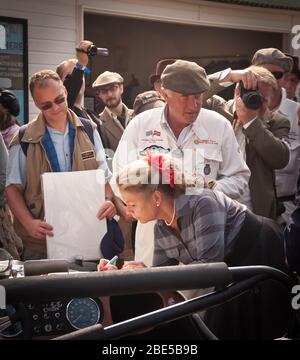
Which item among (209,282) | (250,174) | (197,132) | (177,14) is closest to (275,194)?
(250,174)

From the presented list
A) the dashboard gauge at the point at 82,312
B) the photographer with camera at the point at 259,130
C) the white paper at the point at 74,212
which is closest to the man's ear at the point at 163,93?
the photographer with camera at the point at 259,130

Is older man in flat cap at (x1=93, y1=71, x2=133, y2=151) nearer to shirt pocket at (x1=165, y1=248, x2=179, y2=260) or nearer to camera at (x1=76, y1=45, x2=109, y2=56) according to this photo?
camera at (x1=76, y1=45, x2=109, y2=56)

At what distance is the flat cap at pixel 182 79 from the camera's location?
1989mm

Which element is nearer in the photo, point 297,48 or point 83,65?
point 83,65

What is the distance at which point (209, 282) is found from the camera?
4.27 ft

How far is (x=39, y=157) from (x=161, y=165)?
386 millimetres

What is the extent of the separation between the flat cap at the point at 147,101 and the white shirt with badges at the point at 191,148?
0.7 inches

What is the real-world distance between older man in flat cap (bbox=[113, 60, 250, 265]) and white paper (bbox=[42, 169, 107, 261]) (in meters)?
0.10

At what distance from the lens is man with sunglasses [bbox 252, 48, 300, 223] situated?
2119mm

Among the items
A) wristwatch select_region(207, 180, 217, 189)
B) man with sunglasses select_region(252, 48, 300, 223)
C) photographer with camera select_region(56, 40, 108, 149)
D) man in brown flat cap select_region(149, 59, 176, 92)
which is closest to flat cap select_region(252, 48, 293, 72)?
man with sunglasses select_region(252, 48, 300, 223)

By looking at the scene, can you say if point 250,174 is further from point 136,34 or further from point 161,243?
point 136,34

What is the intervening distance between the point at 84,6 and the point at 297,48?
2.55 ft

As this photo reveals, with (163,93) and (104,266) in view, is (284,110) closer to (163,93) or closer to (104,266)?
(163,93)

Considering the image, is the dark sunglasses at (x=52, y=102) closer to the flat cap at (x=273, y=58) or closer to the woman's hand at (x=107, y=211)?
the woman's hand at (x=107, y=211)
